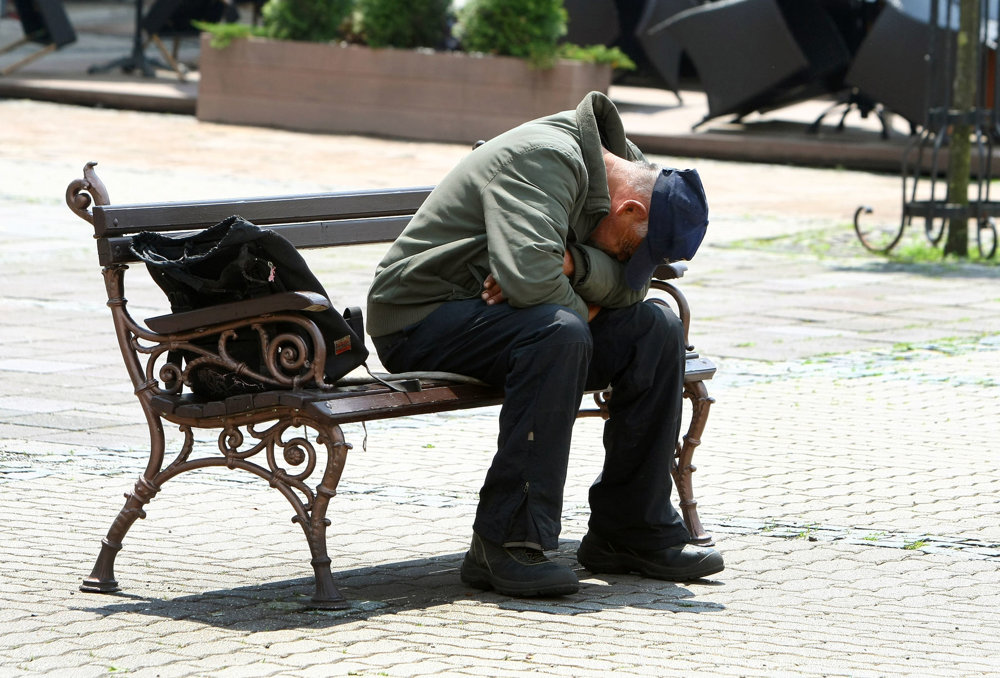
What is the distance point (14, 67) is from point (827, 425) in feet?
57.5

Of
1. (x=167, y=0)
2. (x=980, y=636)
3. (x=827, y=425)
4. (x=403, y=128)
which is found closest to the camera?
(x=980, y=636)

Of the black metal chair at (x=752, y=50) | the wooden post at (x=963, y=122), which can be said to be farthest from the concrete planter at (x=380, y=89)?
the wooden post at (x=963, y=122)

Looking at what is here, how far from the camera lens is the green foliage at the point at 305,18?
18.7 m

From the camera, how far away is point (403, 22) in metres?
18.5

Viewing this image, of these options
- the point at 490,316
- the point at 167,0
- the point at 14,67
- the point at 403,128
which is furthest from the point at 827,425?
the point at 14,67

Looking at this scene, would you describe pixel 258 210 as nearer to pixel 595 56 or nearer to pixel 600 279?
pixel 600 279

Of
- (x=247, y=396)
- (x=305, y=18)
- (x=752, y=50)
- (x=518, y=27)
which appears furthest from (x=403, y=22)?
(x=247, y=396)

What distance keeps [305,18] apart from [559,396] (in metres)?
15.4

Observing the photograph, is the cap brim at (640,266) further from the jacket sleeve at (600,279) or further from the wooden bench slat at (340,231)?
the wooden bench slat at (340,231)

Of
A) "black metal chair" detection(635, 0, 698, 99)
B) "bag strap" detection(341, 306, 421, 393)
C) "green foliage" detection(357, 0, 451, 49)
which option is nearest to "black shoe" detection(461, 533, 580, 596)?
"bag strap" detection(341, 306, 421, 393)

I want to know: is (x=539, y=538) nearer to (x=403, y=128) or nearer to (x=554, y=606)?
(x=554, y=606)

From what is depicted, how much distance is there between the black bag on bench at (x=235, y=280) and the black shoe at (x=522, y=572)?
0.57 meters

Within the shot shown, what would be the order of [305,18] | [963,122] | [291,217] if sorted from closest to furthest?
[291,217] < [963,122] < [305,18]

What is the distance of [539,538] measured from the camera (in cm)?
412
